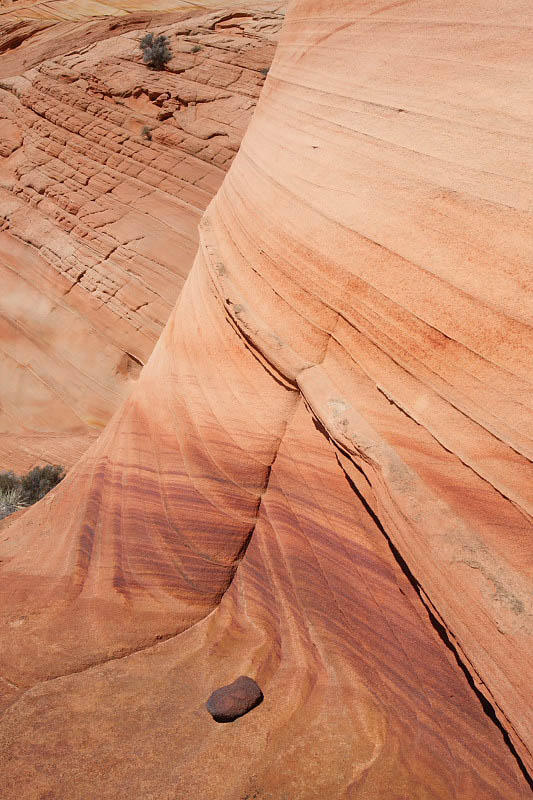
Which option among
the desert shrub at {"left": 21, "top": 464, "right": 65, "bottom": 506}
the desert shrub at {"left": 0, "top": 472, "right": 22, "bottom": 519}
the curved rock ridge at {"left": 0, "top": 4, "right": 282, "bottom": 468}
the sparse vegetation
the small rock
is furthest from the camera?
the curved rock ridge at {"left": 0, "top": 4, "right": 282, "bottom": 468}

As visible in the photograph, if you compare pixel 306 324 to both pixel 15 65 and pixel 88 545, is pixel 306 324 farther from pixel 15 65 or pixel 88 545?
pixel 15 65

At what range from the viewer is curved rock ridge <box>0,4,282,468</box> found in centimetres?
882

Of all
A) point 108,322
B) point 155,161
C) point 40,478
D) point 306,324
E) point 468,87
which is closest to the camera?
point 468,87

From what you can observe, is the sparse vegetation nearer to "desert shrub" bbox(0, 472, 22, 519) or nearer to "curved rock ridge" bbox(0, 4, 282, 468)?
"desert shrub" bbox(0, 472, 22, 519)

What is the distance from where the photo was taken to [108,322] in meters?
9.21

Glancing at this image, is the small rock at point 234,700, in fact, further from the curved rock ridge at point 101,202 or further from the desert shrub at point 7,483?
the curved rock ridge at point 101,202

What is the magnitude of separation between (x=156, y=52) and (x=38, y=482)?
9.34 m

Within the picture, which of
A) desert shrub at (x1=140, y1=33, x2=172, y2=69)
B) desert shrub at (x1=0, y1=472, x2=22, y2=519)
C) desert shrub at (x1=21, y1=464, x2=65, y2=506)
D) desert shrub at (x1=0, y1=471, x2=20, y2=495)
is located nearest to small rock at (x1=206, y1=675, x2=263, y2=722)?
desert shrub at (x1=0, y1=472, x2=22, y2=519)

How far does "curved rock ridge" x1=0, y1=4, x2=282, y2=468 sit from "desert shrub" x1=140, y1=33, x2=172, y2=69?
7.1 inches

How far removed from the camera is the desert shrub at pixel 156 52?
425 inches

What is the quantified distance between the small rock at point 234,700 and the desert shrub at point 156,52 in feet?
39.4

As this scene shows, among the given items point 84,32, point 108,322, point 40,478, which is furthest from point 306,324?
point 84,32

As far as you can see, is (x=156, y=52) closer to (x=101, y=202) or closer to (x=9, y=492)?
(x=101, y=202)

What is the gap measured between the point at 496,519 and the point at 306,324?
142 cm
